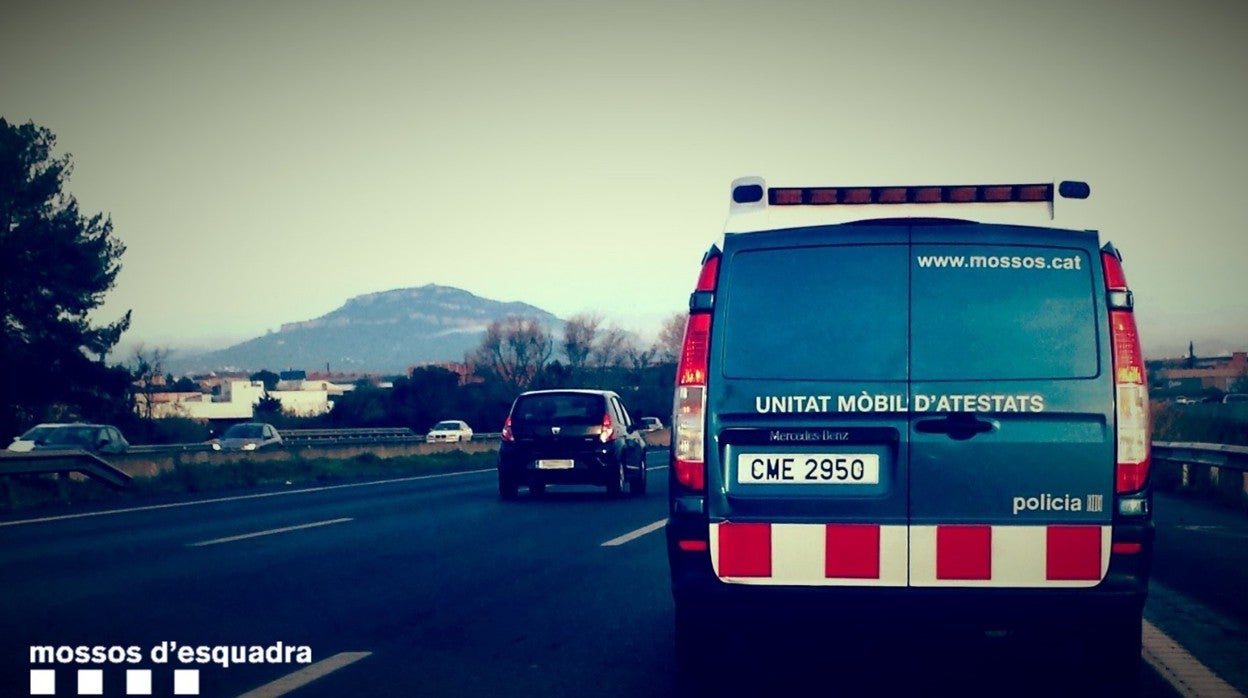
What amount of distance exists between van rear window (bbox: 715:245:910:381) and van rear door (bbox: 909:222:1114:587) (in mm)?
122

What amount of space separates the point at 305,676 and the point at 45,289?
161 feet

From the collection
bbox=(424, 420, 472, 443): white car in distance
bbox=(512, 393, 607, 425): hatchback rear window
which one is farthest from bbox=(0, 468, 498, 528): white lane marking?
bbox=(424, 420, 472, 443): white car in distance

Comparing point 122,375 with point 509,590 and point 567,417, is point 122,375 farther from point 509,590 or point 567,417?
point 509,590

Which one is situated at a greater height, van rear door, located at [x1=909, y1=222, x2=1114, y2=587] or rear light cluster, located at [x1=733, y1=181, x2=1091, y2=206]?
rear light cluster, located at [x1=733, y1=181, x2=1091, y2=206]

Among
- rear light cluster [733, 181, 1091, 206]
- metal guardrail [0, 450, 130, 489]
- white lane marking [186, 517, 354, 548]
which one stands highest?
rear light cluster [733, 181, 1091, 206]

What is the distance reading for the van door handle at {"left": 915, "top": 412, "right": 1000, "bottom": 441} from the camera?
542cm

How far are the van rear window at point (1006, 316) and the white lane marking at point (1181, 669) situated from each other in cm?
173

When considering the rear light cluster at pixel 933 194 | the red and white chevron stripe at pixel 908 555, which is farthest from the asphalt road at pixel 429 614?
the rear light cluster at pixel 933 194

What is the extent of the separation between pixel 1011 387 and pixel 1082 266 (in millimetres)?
591

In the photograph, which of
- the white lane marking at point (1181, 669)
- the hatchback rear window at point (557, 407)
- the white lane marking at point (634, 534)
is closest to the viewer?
the white lane marking at point (1181, 669)

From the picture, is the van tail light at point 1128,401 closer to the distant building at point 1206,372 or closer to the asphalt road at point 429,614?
the asphalt road at point 429,614

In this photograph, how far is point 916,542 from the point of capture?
5.47 m

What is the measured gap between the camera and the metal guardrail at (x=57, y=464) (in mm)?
18922

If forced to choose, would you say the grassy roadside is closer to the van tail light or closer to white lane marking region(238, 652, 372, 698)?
white lane marking region(238, 652, 372, 698)
